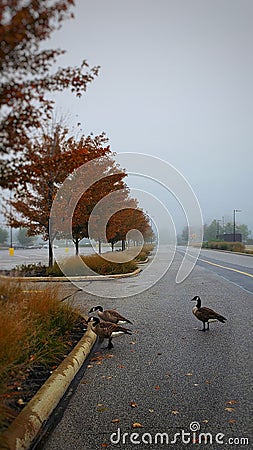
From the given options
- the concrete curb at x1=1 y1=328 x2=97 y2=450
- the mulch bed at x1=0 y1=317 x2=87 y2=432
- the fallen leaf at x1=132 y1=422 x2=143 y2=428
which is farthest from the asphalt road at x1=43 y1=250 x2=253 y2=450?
the mulch bed at x1=0 y1=317 x2=87 y2=432

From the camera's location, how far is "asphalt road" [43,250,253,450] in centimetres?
374

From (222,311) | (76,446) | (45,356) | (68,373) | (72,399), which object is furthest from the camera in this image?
(222,311)

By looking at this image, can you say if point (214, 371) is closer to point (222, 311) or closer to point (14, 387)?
point (14, 387)

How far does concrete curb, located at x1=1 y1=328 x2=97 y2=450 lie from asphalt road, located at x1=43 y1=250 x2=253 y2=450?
0.15 m

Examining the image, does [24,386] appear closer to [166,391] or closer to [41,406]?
[41,406]

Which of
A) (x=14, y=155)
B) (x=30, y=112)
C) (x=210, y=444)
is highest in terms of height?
(x=30, y=112)

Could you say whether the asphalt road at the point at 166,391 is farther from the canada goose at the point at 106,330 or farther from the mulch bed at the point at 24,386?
the mulch bed at the point at 24,386

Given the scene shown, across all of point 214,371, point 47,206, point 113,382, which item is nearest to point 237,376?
point 214,371

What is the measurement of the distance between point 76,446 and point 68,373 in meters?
1.55

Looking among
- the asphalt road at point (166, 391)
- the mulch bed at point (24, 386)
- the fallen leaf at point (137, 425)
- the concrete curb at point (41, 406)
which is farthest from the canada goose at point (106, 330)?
the fallen leaf at point (137, 425)

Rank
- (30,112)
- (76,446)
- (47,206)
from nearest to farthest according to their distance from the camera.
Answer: (76,446) → (30,112) → (47,206)

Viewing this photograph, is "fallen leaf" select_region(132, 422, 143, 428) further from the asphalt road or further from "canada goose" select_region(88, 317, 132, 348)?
"canada goose" select_region(88, 317, 132, 348)

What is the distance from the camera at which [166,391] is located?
4805mm

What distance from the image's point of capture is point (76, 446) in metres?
3.58
